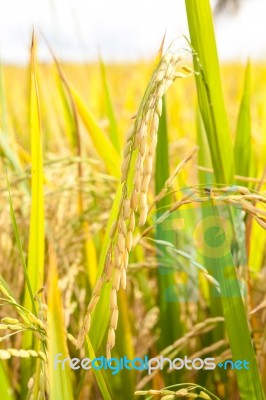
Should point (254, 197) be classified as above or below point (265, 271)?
above

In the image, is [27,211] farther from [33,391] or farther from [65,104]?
[33,391]

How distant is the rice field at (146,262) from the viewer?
1.40 ft

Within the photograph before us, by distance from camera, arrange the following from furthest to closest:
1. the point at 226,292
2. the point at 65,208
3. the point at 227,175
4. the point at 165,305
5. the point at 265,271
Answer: the point at 65,208, the point at 265,271, the point at 165,305, the point at 227,175, the point at 226,292

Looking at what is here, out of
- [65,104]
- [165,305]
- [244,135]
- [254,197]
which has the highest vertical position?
[65,104]

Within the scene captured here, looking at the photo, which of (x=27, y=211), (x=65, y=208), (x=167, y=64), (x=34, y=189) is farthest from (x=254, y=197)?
(x=65, y=208)

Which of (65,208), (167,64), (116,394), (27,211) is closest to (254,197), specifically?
(167,64)

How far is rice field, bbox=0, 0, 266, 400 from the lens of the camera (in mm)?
426

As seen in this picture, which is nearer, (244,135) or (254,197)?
(254,197)

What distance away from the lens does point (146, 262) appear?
2.64 feet

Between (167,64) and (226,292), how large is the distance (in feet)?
0.78

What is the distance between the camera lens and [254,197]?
0.42m

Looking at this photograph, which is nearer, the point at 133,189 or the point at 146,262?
the point at 133,189

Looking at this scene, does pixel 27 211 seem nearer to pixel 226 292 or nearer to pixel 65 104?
pixel 65 104

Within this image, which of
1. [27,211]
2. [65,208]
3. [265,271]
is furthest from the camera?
[65,208]
